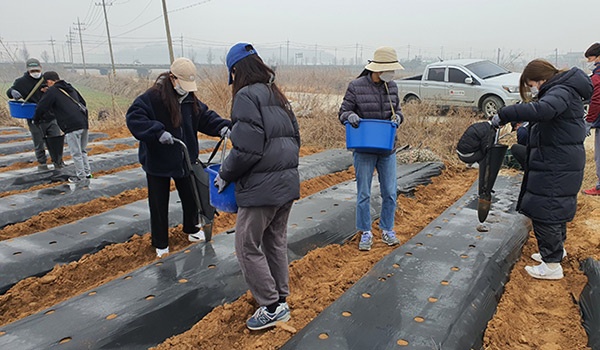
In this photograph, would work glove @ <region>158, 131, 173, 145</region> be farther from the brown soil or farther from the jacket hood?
the jacket hood

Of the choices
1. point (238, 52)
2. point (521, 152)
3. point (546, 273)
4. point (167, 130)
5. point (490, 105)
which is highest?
point (238, 52)

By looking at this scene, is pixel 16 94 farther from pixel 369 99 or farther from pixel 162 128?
pixel 369 99

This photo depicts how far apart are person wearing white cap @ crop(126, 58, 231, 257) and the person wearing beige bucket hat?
100 centimetres

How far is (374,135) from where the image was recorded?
325 cm

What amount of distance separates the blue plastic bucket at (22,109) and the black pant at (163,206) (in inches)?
142

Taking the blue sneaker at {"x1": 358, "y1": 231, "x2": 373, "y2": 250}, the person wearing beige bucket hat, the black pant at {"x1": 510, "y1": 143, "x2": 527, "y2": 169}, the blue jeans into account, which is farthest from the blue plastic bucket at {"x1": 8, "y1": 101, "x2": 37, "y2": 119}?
the black pant at {"x1": 510, "y1": 143, "x2": 527, "y2": 169}

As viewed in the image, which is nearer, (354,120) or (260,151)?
(260,151)

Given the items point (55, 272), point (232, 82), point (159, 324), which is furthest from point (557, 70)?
point (55, 272)

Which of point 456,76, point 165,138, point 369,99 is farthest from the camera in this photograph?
point 456,76

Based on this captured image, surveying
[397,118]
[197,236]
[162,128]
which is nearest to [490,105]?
[397,118]

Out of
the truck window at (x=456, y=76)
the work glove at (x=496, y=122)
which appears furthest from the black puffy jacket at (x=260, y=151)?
the truck window at (x=456, y=76)

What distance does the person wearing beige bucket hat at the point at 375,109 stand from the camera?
10.8 ft

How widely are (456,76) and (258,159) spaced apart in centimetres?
942

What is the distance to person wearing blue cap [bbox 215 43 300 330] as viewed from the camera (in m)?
2.08
